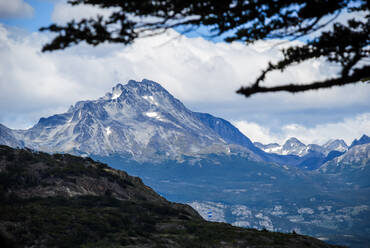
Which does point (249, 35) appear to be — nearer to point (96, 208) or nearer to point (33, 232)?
point (33, 232)

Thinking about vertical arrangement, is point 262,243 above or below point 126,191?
below

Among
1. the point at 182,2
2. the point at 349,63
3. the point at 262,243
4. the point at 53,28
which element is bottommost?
the point at 262,243

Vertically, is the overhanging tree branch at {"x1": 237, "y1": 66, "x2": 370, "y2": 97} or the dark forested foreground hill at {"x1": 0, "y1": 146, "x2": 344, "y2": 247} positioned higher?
the overhanging tree branch at {"x1": 237, "y1": 66, "x2": 370, "y2": 97}

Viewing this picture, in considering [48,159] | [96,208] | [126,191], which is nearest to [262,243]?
[96,208]

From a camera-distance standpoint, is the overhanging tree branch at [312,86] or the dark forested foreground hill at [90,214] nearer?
the overhanging tree branch at [312,86]

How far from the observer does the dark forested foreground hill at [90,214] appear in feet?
158

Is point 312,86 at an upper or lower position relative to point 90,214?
upper

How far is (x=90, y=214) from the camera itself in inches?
2304

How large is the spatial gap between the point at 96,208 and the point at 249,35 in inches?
2072

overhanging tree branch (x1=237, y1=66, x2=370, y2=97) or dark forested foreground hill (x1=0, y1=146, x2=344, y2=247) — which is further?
dark forested foreground hill (x1=0, y1=146, x2=344, y2=247)

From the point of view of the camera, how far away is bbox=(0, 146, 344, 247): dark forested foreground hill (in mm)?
48094

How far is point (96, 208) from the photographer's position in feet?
207

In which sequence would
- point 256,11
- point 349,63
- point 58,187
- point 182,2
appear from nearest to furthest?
point 349,63 < point 182,2 < point 256,11 < point 58,187

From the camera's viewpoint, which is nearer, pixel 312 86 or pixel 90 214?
pixel 312 86
